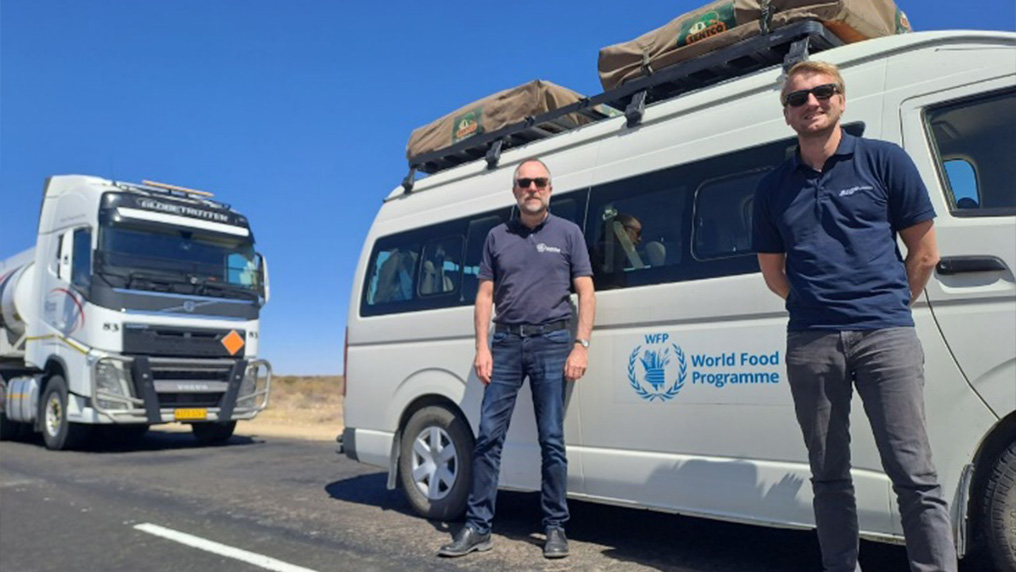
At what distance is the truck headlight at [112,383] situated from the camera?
10.6 metres

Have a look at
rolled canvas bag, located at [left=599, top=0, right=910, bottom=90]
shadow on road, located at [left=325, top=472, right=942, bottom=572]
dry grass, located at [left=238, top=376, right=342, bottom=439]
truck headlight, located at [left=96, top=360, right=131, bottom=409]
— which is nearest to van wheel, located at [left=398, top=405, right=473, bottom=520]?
shadow on road, located at [left=325, top=472, right=942, bottom=572]

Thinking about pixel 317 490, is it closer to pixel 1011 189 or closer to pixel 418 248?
pixel 418 248

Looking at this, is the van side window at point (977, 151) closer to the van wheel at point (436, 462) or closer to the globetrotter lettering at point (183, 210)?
the van wheel at point (436, 462)

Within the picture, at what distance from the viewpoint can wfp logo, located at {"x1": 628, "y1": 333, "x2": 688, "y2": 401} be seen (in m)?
4.06

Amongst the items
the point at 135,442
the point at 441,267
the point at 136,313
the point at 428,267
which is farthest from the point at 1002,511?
the point at 135,442

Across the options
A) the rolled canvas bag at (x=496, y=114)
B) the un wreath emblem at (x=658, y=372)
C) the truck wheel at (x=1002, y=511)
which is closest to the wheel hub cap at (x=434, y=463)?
the un wreath emblem at (x=658, y=372)

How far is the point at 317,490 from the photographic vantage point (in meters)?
7.02

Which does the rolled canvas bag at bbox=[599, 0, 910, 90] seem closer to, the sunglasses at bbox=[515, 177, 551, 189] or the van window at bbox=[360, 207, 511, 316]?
the sunglasses at bbox=[515, 177, 551, 189]

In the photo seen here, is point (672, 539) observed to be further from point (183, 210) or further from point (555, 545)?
point (183, 210)

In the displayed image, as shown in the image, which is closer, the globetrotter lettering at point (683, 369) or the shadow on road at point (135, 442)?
the globetrotter lettering at point (683, 369)

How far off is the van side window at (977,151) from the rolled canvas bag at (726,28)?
32.1 inches

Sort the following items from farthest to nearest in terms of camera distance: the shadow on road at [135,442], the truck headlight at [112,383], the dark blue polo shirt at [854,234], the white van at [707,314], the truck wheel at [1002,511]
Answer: the shadow on road at [135,442] < the truck headlight at [112,383] < the white van at [707,314] < the truck wheel at [1002,511] < the dark blue polo shirt at [854,234]

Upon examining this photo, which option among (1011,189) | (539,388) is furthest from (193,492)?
(1011,189)

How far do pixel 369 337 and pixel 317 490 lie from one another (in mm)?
1780
